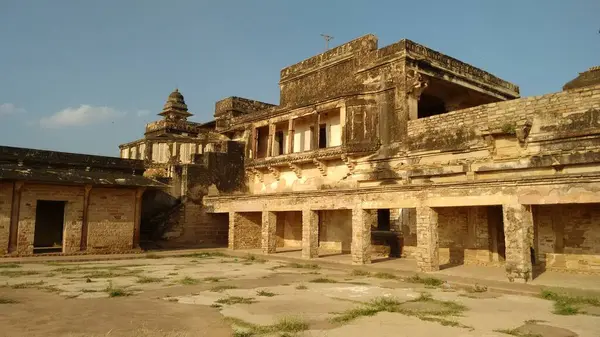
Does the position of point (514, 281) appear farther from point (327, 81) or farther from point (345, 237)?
point (327, 81)

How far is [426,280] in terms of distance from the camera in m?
11.7

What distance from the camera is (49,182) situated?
1725 cm

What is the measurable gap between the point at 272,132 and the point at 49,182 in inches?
427

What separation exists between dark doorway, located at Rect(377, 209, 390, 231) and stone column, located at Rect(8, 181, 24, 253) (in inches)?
576

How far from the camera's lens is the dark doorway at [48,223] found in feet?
66.7

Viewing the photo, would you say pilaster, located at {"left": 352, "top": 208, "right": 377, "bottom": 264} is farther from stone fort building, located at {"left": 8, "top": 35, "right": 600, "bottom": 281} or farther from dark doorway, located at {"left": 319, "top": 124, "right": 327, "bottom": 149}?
dark doorway, located at {"left": 319, "top": 124, "right": 327, "bottom": 149}

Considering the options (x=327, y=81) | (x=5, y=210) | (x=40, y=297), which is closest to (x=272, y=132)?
(x=327, y=81)

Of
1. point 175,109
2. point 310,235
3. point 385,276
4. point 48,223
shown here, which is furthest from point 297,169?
point 175,109

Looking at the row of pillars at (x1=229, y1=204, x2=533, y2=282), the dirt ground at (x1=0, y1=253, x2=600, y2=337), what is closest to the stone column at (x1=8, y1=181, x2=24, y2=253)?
the dirt ground at (x1=0, y1=253, x2=600, y2=337)

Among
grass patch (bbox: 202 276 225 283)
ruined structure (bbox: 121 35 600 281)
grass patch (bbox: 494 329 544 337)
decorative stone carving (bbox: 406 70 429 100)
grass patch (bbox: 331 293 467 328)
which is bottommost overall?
grass patch (bbox: 494 329 544 337)

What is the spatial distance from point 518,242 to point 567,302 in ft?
8.09

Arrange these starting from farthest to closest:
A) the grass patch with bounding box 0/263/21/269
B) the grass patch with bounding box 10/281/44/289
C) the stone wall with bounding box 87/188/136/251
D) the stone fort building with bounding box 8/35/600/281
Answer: the stone wall with bounding box 87/188/136/251 → the grass patch with bounding box 0/263/21/269 → the stone fort building with bounding box 8/35/600/281 → the grass patch with bounding box 10/281/44/289

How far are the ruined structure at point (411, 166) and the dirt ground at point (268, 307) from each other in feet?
8.81

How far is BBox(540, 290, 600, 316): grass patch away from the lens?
26.6 feet
